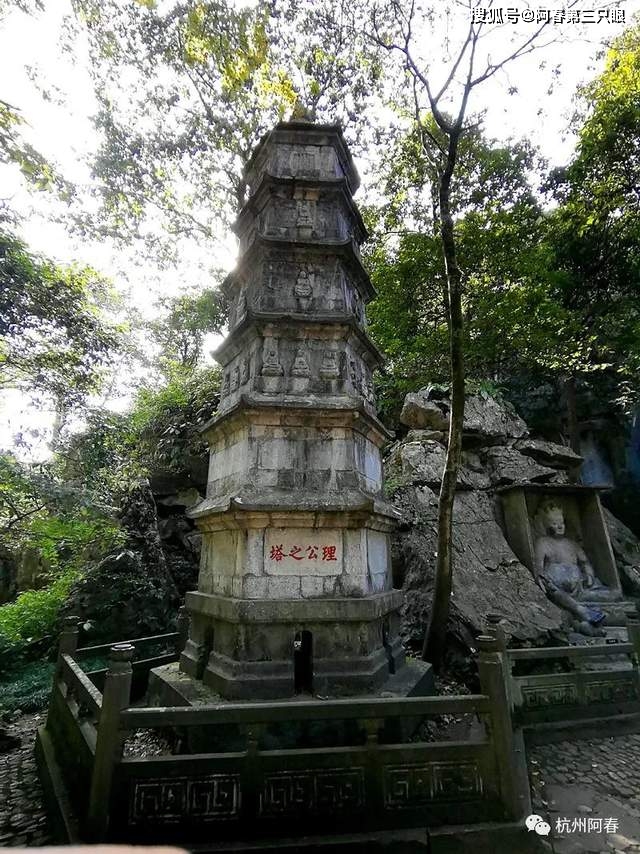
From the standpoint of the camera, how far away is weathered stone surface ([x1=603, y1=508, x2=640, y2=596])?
1105cm

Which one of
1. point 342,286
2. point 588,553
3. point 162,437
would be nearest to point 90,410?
point 162,437

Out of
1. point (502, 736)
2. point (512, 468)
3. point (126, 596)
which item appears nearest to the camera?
point (502, 736)

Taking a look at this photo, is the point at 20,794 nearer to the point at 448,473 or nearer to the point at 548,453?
the point at 448,473

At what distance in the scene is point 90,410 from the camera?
8945 mm

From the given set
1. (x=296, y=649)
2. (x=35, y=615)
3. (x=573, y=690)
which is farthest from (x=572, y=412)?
(x=35, y=615)

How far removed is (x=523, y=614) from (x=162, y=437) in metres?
10.5

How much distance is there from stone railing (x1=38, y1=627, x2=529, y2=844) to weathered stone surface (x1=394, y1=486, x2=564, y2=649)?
4.78 metres

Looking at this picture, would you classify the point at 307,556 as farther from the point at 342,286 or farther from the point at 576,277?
the point at 576,277

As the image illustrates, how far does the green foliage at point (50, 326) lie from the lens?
7.85 meters

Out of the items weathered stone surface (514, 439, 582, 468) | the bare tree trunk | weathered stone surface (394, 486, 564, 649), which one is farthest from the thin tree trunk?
the bare tree trunk

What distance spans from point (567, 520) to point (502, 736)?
839cm

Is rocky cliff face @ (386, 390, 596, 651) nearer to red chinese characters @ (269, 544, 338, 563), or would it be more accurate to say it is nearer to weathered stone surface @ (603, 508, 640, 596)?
weathered stone surface @ (603, 508, 640, 596)

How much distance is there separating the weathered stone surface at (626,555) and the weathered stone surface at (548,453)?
202 centimetres

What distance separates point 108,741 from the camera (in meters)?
3.46
